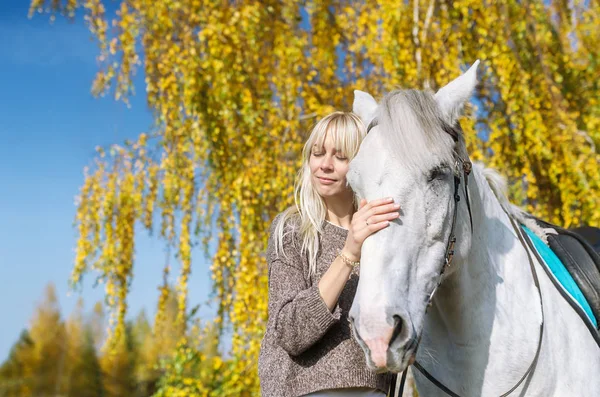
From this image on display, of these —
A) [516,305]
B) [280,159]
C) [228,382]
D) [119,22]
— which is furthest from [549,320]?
[119,22]

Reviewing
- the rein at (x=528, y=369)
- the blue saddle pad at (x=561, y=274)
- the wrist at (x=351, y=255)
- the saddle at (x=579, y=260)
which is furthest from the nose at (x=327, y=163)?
the saddle at (x=579, y=260)

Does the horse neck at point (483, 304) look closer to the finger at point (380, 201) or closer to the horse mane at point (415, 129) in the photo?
the horse mane at point (415, 129)

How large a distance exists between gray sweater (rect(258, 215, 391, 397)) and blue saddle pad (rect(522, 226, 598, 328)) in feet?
2.18

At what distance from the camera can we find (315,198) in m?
2.04

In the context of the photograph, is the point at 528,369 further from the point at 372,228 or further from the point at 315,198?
the point at 315,198

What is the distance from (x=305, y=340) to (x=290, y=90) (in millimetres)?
3804

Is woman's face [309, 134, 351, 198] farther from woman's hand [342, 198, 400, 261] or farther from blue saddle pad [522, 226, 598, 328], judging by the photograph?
blue saddle pad [522, 226, 598, 328]

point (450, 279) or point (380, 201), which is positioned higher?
point (380, 201)

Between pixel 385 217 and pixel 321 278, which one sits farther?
pixel 321 278

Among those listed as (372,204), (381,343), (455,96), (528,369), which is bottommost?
(528,369)

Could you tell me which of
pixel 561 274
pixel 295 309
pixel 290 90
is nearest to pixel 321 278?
pixel 295 309

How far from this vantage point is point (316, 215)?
2016 mm

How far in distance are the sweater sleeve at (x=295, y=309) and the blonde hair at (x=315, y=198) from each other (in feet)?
0.19

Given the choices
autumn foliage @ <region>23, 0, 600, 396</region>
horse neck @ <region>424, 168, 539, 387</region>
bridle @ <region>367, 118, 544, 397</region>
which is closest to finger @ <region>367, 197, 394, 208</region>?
bridle @ <region>367, 118, 544, 397</region>
